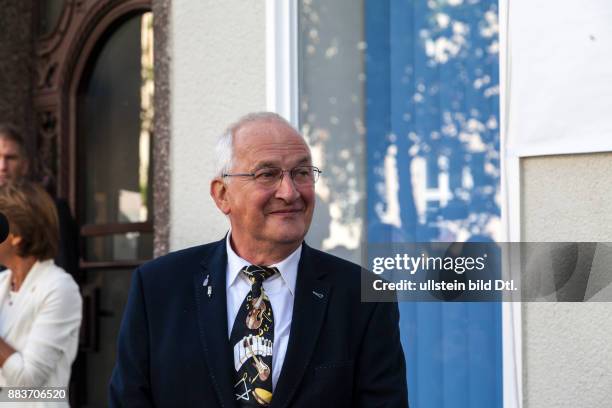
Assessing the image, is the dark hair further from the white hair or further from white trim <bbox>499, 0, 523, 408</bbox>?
white trim <bbox>499, 0, 523, 408</bbox>

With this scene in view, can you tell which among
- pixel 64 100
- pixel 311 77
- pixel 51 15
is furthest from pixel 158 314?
pixel 51 15

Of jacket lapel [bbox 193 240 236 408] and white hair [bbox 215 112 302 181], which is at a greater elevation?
white hair [bbox 215 112 302 181]

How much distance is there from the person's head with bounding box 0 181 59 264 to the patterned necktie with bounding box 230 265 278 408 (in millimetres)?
1407

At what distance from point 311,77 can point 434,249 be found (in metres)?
1.25

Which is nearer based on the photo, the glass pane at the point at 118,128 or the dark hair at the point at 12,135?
the dark hair at the point at 12,135

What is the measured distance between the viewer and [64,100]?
654 cm

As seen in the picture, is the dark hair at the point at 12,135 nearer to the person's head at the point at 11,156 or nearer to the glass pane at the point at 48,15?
the person's head at the point at 11,156

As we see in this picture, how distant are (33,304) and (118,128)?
2780 millimetres

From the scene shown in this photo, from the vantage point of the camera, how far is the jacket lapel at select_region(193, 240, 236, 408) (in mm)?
2643

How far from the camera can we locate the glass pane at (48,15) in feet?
22.1

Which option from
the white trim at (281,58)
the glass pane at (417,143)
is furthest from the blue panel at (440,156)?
the white trim at (281,58)

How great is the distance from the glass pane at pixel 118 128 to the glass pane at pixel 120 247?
13cm

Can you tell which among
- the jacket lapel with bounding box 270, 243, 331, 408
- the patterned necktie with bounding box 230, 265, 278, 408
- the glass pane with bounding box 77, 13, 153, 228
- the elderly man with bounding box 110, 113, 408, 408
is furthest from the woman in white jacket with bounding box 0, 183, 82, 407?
the glass pane with bounding box 77, 13, 153, 228

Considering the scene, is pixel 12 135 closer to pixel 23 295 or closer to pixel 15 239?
pixel 15 239
